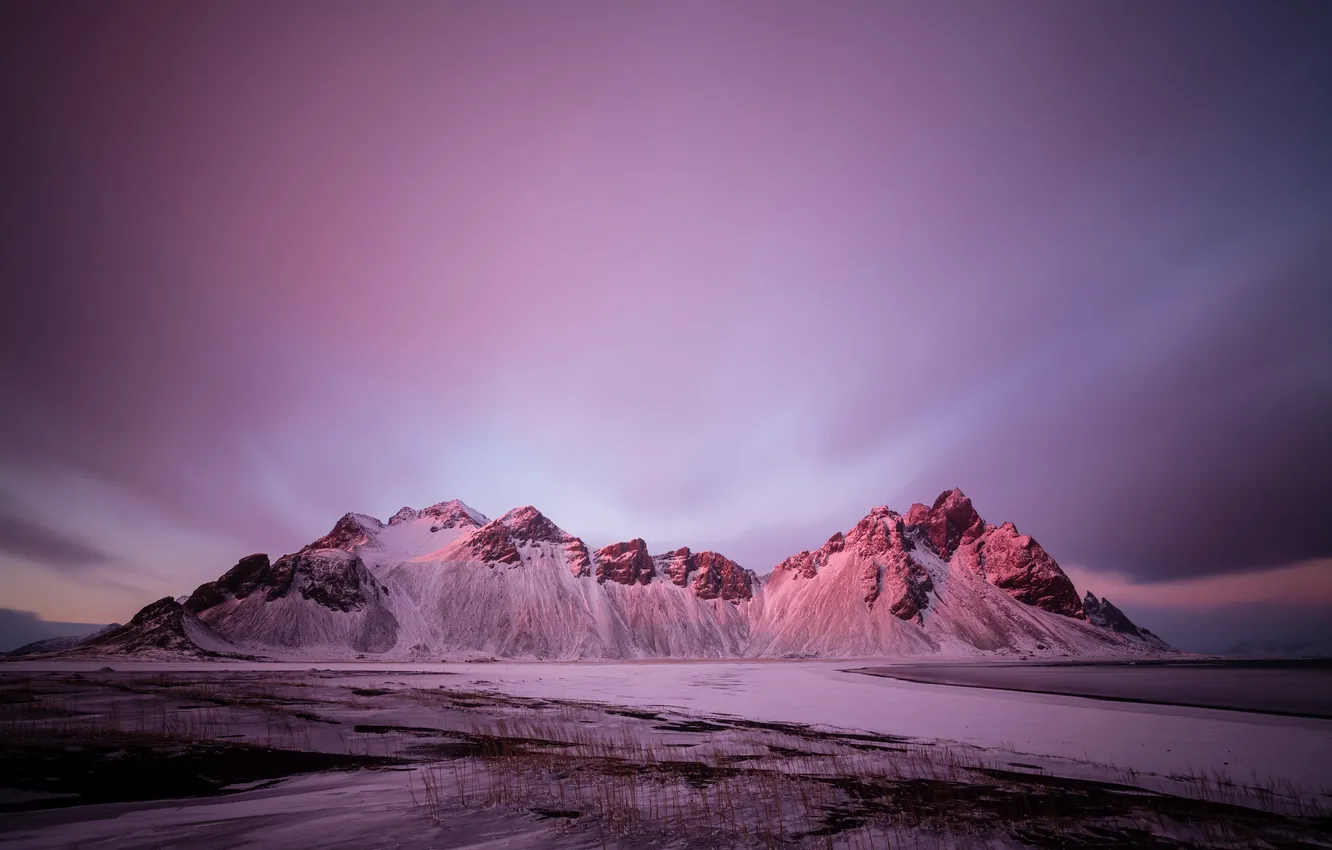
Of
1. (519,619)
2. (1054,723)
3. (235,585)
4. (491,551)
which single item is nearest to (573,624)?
(519,619)

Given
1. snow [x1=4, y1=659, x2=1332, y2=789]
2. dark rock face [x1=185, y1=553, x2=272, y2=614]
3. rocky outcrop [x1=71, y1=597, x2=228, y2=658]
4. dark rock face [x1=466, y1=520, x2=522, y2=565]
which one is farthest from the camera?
dark rock face [x1=466, y1=520, x2=522, y2=565]

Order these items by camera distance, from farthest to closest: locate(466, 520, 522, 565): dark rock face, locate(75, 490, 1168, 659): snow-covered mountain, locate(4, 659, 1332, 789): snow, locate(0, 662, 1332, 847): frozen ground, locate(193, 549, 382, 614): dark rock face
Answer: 1. locate(466, 520, 522, 565): dark rock face
2. locate(193, 549, 382, 614): dark rock face
3. locate(75, 490, 1168, 659): snow-covered mountain
4. locate(4, 659, 1332, 789): snow
5. locate(0, 662, 1332, 847): frozen ground

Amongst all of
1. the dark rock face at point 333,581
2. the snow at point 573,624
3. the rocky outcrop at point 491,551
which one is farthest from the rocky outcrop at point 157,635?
the rocky outcrop at point 491,551

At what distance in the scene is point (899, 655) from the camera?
158 metres

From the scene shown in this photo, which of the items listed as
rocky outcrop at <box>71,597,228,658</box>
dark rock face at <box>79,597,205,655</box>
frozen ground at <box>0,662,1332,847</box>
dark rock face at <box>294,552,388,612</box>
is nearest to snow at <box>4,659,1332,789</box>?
frozen ground at <box>0,662,1332,847</box>

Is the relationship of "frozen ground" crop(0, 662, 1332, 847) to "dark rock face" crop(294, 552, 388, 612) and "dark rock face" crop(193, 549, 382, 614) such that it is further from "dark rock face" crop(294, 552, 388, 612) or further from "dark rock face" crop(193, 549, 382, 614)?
"dark rock face" crop(193, 549, 382, 614)

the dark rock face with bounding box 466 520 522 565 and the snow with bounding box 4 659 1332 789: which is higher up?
the dark rock face with bounding box 466 520 522 565

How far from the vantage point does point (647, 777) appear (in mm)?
14977

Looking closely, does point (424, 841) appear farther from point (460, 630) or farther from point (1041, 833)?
point (460, 630)

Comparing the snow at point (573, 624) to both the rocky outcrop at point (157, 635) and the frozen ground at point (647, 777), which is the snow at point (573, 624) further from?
the frozen ground at point (647, 777)

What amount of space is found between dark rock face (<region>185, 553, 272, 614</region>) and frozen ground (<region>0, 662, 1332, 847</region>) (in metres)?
138

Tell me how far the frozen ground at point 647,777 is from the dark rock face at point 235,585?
13823 cm

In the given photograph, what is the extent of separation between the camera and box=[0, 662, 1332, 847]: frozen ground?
34.1 ft

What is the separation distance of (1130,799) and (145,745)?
2871 centimetres
